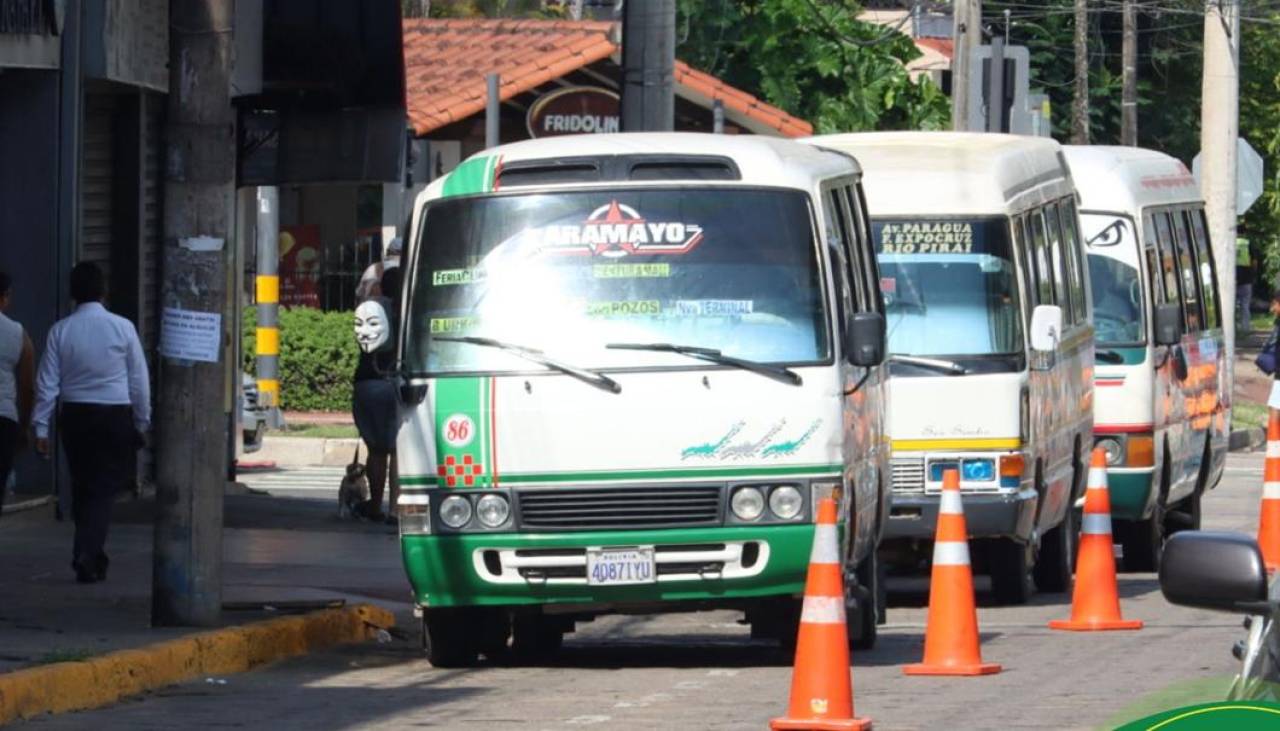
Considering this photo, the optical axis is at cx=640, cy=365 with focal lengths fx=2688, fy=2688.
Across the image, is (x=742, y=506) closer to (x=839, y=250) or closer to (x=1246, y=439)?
(x=839, y=250)

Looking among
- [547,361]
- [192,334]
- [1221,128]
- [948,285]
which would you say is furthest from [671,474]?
[1221,128]

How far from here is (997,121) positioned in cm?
2577

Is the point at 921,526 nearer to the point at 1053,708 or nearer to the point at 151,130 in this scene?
the point at 1053,708

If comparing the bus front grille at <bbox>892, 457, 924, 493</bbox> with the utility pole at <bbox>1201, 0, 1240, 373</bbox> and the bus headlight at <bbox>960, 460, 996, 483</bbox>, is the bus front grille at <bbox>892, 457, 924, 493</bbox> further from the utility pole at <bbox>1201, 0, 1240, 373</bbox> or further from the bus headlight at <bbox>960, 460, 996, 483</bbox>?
the utility pole at <bbox>1201, 0, 1240, 373</bbox>

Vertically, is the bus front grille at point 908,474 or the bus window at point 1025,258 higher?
the bus window at point 1025,258

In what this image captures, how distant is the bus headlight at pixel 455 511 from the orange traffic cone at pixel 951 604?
2.03 meters

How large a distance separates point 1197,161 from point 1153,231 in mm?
15742

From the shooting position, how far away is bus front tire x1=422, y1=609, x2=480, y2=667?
12109mm

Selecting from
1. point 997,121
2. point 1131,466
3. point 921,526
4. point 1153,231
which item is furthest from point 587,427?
point 997,121

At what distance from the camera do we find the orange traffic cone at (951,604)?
37.4 feet

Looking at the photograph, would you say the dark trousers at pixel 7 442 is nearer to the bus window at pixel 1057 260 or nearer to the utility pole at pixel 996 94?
the bus window at pixel 1057 260

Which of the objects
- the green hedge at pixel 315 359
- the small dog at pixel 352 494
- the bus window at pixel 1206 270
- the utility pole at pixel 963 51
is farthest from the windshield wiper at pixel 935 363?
the green hedge at pixel 315 359

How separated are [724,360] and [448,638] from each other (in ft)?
6.02

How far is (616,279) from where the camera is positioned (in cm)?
1190
